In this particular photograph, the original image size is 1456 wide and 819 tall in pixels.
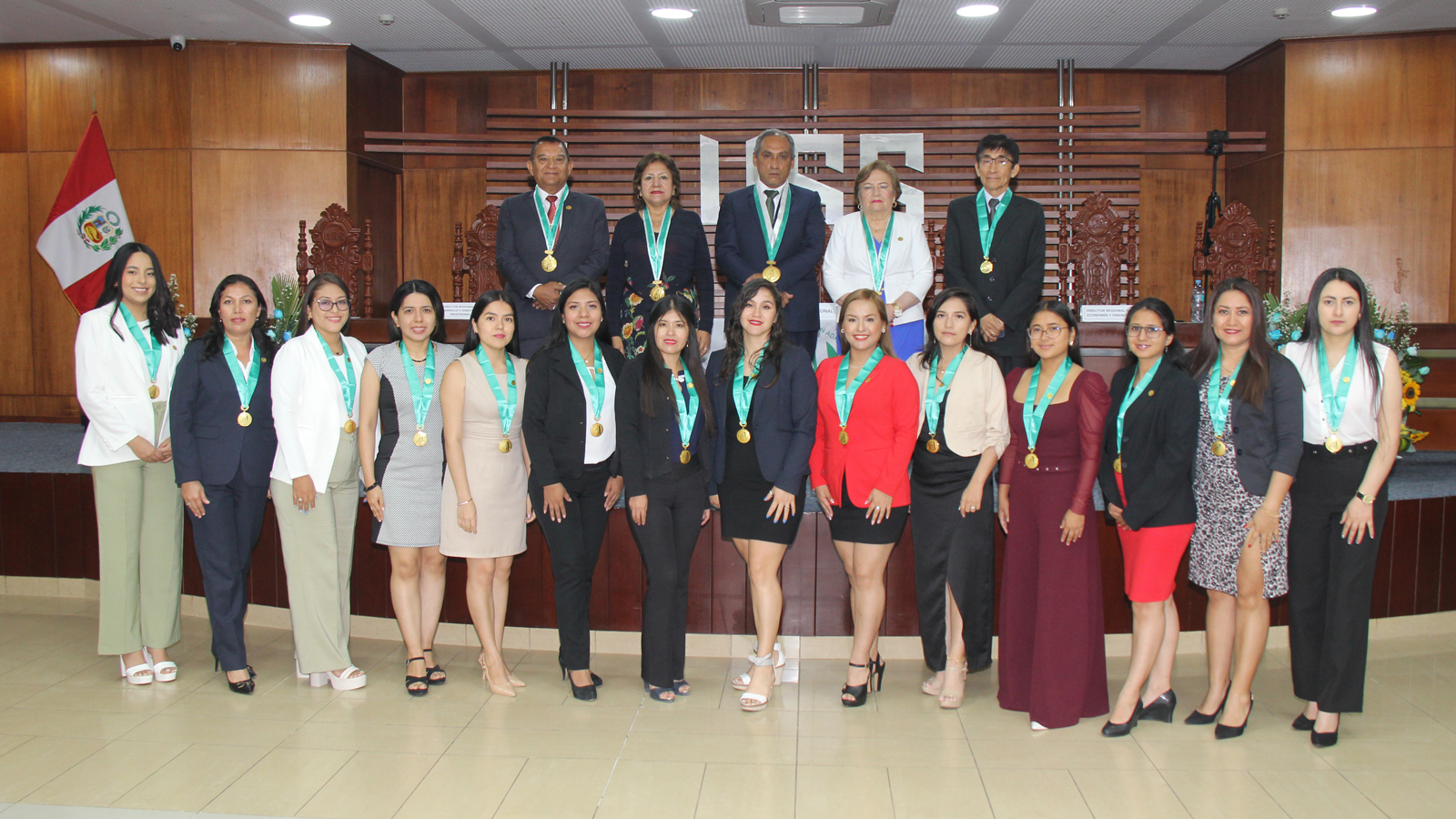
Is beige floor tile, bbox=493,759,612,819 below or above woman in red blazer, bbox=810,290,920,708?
below

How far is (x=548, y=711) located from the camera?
3459 mm

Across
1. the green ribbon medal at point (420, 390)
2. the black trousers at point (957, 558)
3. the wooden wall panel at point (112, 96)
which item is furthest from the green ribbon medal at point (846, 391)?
the wooden wall panel at point (112, 96)

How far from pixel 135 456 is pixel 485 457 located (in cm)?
136

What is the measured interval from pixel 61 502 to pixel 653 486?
3462mm

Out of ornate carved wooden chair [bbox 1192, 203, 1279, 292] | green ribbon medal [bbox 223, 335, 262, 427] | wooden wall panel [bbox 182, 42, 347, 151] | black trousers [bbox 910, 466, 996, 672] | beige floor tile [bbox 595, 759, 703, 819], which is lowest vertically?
beige floor tile [bbox 595, 759, 703, 819]

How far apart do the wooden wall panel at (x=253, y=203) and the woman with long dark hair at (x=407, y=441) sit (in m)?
4.86

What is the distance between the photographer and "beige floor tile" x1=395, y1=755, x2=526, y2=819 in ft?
8.82

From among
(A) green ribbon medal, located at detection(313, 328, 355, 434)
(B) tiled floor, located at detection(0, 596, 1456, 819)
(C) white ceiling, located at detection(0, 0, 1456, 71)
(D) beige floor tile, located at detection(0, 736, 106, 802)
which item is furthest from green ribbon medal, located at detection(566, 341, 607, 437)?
(C) white ceiling, located at detection(0, 0, 1456, 71)

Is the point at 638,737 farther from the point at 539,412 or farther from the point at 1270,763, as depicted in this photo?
the point at 1270,763

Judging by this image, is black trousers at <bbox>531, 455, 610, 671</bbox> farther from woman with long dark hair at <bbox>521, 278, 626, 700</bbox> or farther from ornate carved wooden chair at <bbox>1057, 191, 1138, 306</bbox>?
ornate carved wooden chair at <bbox>1057, 191, 1138, 306</bbox>

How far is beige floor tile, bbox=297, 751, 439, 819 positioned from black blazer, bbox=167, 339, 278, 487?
1.24 meters

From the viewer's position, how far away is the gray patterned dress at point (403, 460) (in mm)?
3555

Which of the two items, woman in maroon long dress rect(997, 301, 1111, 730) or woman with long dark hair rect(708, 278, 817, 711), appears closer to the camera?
woman in maroon long dress rect(997, 301, 1111, 730)

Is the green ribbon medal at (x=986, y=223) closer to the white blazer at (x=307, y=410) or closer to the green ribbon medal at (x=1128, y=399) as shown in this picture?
the green ribbon medal at (x=1128, y=399)
